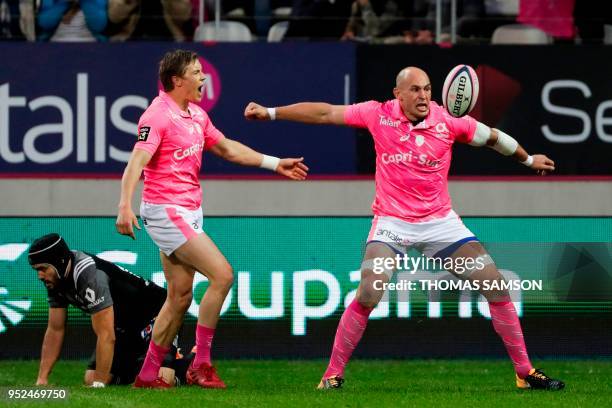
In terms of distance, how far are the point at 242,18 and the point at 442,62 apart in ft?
6.84

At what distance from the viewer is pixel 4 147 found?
48.4 feet

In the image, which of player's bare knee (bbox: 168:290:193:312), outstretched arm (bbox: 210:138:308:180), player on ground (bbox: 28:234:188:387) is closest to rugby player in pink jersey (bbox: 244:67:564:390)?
outstretched arm (bbox: 210:138:308:180)

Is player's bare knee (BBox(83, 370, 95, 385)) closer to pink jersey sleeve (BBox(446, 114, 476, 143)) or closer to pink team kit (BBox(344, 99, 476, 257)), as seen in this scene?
pink team kit (BBox(344, 99, 476, 257))

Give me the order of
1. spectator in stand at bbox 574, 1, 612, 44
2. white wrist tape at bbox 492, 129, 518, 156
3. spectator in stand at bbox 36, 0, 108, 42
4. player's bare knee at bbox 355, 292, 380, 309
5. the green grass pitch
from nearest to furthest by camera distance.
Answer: the green grass pitch
player's bare knee at bbox 355, 292, 380, 309
white wrist tape at bbox 492, 129, 518, 156
spectator in stand at bbox 36, 0, 108, 42
spectator in stand at bbox 574, 1, 612, 44

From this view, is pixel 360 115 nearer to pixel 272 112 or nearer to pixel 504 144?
pixel 272 112

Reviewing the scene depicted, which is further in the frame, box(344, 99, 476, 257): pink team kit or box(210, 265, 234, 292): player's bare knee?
box(344, 99, 476, 257): pink team kit

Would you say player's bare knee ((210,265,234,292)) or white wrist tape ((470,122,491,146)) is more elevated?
white wrist tape ((470,122,491,146))

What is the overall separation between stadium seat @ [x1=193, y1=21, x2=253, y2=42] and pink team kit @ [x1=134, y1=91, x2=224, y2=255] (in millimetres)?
5718

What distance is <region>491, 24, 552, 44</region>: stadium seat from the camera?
14.8 meters

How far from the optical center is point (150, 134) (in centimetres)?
891

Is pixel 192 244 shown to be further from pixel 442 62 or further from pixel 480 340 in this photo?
pixel 442 62

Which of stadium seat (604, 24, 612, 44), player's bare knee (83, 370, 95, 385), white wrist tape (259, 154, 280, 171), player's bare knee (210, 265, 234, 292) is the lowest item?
player's bare knee (83, 370, 95, 385)

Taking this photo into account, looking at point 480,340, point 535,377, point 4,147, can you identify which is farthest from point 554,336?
point 4,147

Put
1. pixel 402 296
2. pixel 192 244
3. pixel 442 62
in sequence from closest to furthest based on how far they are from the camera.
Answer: pixel 192 244 < pixel 402 296 < pixel 442 62
